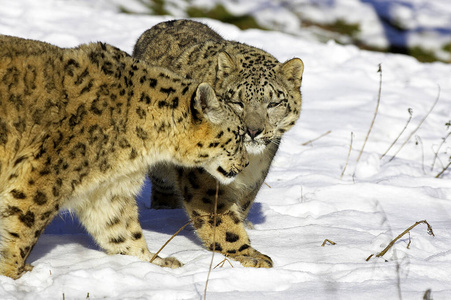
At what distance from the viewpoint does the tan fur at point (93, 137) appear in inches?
188

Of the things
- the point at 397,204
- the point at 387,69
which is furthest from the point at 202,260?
the point at 387,69

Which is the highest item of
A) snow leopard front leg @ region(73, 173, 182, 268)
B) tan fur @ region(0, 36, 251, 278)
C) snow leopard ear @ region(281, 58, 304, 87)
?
snow leopard ear @ region(281, 58, 304, 87)

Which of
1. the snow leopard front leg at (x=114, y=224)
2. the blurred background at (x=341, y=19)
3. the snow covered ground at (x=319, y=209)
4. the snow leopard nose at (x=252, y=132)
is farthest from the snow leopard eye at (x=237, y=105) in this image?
the blurred background at (x=341, y=19)

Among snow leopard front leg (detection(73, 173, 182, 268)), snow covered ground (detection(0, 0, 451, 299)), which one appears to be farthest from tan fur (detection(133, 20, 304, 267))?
snow leopard front leg (detection(73, 173, 182, 268))

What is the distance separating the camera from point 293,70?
6.31 m

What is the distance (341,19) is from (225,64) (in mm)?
11699

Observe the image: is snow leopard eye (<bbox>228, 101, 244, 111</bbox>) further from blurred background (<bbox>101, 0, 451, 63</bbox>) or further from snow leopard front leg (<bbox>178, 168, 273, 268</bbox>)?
blurred background (<bbox>101, 0, 451, 63</bbox>)

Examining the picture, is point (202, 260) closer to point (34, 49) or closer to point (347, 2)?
point (34, 49)

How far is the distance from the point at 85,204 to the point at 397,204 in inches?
124

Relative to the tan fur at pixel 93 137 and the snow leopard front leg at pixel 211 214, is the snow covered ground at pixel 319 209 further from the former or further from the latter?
the tan fur at pixel 93 137

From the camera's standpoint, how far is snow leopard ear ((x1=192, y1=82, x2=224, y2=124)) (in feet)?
17.0

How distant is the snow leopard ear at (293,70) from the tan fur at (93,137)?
961 mm

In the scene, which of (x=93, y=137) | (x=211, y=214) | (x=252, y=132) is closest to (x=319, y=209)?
(x=211, y=214)

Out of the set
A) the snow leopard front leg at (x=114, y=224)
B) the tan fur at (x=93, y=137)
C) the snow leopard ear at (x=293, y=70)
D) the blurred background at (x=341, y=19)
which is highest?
the blurred background at (x=341, y=19)
